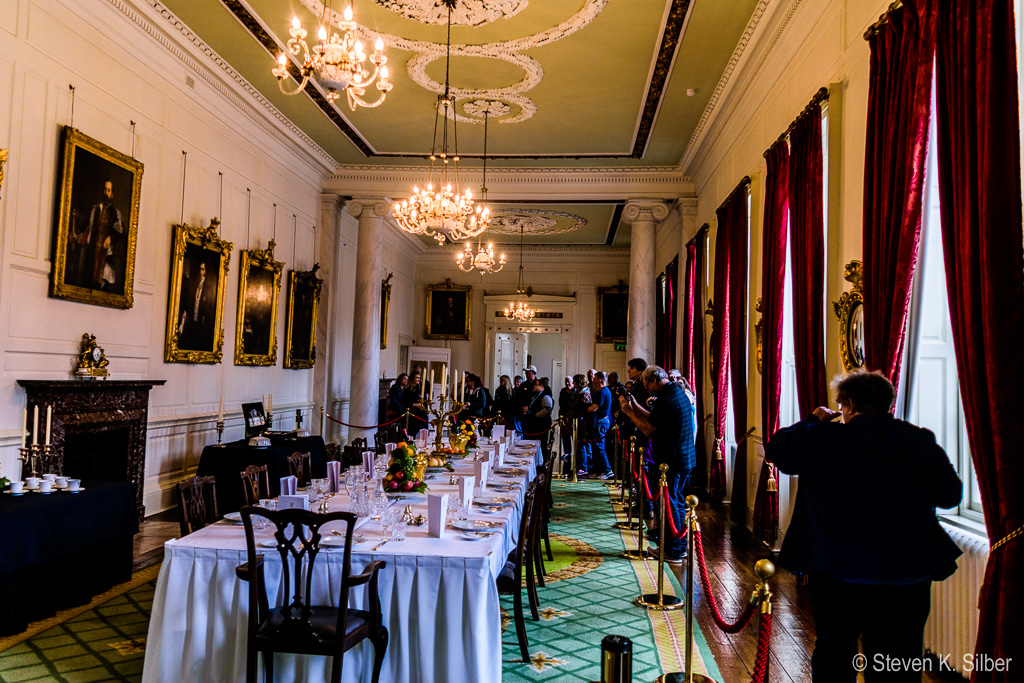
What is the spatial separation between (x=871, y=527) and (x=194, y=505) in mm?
3203

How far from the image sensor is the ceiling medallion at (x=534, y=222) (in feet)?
49.4

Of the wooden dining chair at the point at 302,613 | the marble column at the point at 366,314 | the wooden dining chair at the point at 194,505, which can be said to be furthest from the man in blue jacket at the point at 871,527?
the marble column at the point at 366,314

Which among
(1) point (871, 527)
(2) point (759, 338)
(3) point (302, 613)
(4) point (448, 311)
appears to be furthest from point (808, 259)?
(4) point (448, 311)

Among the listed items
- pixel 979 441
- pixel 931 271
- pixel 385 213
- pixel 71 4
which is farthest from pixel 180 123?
pixel 979 441

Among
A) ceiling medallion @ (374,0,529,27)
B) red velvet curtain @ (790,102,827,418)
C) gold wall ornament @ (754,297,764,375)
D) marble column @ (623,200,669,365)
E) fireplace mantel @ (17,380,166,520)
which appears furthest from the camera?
marble column @ (623,200,669,365)

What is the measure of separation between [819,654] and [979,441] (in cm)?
118

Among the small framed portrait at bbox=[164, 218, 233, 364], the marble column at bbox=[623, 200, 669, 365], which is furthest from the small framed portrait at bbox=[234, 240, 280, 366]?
the marble column at bbox=[623, 200, 669, 365]

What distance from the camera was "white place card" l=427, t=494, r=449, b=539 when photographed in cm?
344

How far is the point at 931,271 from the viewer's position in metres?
4.22

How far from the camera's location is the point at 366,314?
11.9 metres

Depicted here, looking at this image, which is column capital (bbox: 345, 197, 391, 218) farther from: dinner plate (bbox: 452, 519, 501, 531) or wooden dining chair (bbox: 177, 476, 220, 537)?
dinner plate (bbox: 452, 519, 501, 531)

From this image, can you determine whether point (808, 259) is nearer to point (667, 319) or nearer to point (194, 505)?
point (194, 505)

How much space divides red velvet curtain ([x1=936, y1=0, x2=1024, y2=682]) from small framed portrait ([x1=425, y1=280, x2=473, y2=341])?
15459mm

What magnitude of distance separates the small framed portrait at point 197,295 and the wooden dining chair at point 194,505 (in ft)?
13.8
